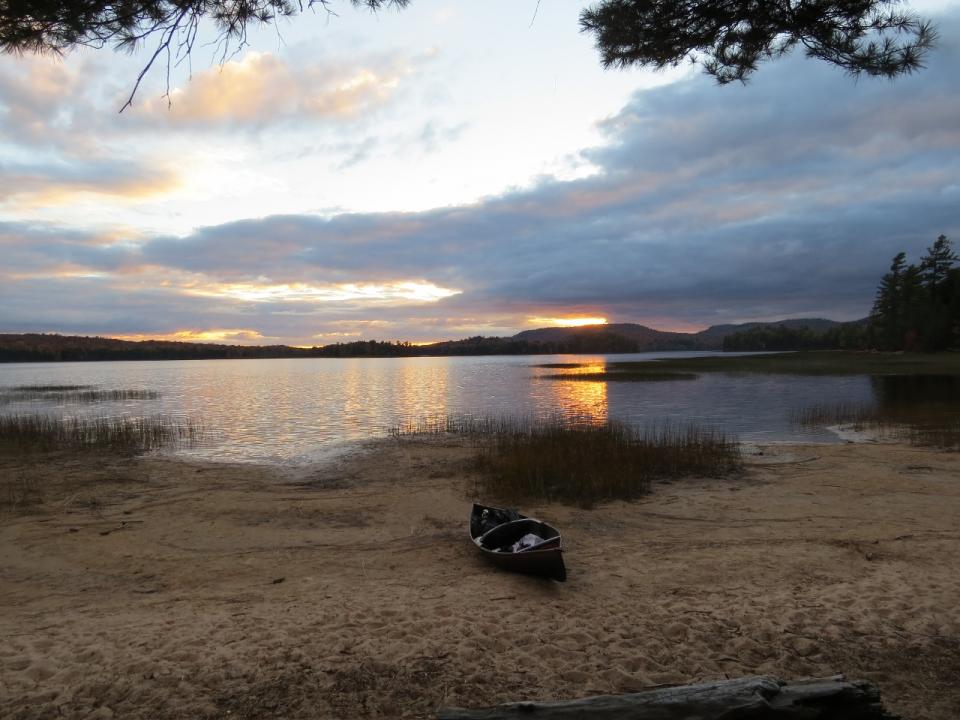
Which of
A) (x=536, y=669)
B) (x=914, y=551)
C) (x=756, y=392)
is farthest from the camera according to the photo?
(x=756, y=392)

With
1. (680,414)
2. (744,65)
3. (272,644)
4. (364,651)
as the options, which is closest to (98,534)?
(272,644)

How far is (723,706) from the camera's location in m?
4.00

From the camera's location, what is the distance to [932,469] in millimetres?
14680

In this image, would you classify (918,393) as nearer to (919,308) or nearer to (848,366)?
(848,366)

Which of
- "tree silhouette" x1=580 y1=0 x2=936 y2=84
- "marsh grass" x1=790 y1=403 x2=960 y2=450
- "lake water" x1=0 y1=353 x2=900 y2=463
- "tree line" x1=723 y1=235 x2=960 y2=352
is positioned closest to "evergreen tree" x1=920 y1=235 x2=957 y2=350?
"tree line" x1=723 y1=235 x2=960 y2=352

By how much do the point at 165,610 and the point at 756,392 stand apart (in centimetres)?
4396

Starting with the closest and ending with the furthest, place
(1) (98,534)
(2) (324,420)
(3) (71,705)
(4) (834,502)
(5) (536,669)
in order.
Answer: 1. (3) (71,705)
2. (5) (536,669)
3. (1) (98,534)
4. (4) (834,502)
5. (2) (324,420)

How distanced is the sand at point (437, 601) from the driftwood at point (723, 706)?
107 centimetres

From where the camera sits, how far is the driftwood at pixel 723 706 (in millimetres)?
3984

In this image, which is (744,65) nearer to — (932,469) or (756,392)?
(932,469)

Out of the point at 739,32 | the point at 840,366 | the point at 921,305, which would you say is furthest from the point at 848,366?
the point at 739,32

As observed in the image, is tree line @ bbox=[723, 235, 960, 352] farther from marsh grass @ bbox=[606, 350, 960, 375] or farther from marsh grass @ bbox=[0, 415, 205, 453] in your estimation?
marsh grass @ bbox=[0, 415, 205, 453]

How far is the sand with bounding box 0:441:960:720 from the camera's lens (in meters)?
5.17

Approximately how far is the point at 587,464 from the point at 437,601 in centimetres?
804
